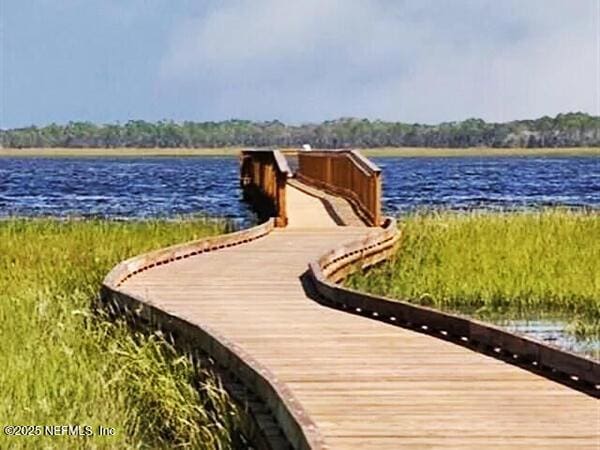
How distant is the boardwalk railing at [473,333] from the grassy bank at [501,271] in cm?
155

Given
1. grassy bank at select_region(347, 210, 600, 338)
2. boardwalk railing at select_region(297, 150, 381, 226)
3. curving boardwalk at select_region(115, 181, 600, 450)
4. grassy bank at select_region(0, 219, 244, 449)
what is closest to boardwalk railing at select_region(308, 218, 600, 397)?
curving boardwalk at select_region(115, 181, 600, 450)

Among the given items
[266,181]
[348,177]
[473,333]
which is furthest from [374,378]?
[266,181]

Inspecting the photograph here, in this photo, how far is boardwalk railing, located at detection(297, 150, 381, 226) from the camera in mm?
21609

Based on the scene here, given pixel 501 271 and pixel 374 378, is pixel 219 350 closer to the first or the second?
pixel 374 378

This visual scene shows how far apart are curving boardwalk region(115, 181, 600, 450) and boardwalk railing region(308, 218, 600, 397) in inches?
5.6

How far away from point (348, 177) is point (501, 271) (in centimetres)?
829

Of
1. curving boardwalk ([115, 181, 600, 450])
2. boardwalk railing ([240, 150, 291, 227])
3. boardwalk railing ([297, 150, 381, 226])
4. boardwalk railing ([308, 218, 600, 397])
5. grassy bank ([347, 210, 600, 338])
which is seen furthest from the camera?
boardwalk railing ([240, 150, 291, 227])

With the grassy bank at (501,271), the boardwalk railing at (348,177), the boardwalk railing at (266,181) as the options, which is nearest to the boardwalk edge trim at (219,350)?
the grassy bank at (501,271)

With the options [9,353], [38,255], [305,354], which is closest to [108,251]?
[38,255]

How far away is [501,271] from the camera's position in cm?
1786

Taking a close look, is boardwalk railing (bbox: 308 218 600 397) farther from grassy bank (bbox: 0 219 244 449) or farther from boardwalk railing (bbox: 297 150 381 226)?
boardwalk railing (bbox: 297 150 381 226)

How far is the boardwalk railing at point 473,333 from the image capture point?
904cm

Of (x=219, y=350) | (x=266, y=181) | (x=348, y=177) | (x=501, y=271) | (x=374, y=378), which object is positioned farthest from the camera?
(x=266, y=181)

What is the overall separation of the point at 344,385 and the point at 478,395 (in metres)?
0.84
